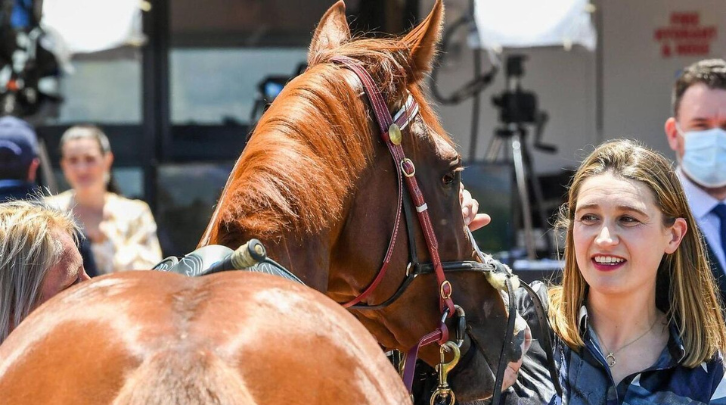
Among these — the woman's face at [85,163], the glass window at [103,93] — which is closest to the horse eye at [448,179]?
the woman's face at [85,163]

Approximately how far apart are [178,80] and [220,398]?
227 inches

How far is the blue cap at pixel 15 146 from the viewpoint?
144 inches

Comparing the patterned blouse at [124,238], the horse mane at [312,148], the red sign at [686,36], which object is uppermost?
the red sign at [686,36]

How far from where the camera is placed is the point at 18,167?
3670 mm

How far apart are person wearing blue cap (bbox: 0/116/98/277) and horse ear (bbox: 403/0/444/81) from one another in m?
1.87

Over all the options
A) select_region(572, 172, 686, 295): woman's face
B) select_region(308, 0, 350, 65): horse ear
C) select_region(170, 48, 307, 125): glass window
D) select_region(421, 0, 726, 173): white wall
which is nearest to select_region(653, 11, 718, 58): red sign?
select_region(421, 0, 726, 173): white wall

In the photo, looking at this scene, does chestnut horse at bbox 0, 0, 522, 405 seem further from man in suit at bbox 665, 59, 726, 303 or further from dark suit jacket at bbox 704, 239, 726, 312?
man in suit at bbox 665, 59, 726, 303

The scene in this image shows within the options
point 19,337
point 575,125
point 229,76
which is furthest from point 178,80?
point 19,337

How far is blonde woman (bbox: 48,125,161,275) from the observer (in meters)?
4.50

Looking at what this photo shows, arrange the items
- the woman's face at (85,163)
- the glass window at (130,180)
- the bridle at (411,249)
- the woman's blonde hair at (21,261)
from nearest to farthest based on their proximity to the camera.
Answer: the woman's blonde hair at (21,261) < the bridle at (411,249) < the woman's face at (85,163) < the glass window at (130,180)

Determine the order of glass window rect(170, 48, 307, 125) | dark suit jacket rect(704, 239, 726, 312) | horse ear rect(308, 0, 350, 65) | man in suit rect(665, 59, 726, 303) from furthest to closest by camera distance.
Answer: glass window rect(170, 48, 307, 125)
man in suit rect(665, 59, 726, 303)
dark suit jacket rect(704, 239, 726, 312)
horse ear rect(308, 0, 350, 65)

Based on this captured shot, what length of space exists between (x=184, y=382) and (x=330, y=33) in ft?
4.57

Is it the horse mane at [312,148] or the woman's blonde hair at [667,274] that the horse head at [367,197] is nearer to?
the horse mane at [312,148]

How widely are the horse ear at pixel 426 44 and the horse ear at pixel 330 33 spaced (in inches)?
7.6
